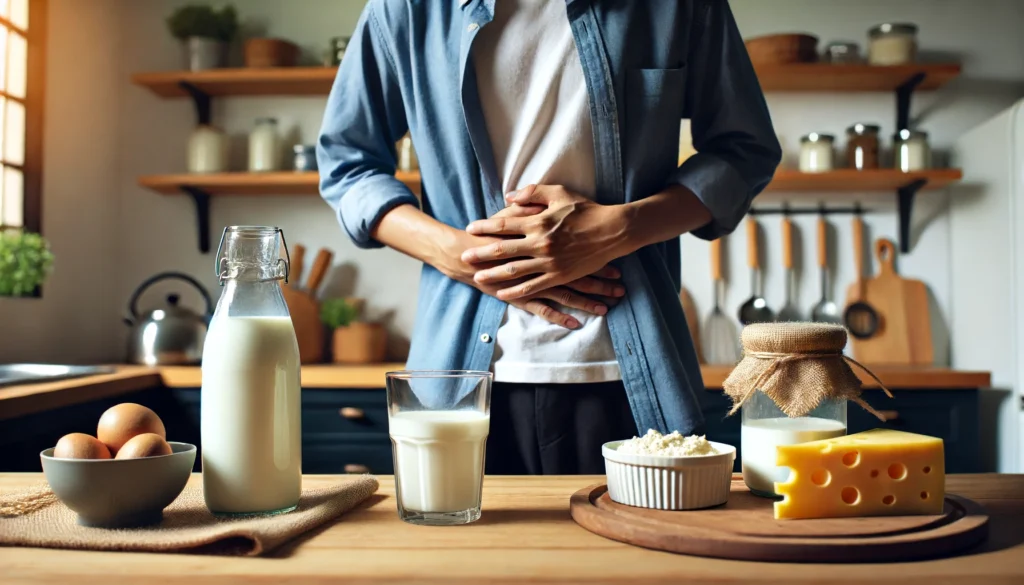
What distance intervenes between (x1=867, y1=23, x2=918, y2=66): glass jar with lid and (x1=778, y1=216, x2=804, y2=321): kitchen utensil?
1.89ft

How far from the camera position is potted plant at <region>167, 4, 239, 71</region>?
3.01 metres

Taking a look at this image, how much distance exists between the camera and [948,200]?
302 cm

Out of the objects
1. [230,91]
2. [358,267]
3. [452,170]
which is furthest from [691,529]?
[230,91]

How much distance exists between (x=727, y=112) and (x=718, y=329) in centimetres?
192

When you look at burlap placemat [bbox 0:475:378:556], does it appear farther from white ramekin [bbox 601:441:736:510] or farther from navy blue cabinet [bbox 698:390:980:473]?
navy blue cabinet [bbox 698:390:980:473]

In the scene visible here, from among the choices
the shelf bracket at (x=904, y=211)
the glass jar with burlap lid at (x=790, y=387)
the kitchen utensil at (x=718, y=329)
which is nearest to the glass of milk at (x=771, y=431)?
the glass jar with burlap lid at (x=790, y=387)

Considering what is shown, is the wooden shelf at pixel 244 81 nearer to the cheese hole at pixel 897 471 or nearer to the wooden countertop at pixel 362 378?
the wooden countertop at pixel 362 378

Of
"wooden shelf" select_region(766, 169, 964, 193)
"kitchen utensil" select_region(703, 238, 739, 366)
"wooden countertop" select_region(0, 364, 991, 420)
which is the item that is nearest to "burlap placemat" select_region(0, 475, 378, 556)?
"wooden countertop" select_region(0, 364, 991, 420)

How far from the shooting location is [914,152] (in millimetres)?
2832

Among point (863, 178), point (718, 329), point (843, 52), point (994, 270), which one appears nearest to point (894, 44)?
point (843, 52)

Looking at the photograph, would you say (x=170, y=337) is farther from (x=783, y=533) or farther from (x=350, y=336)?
(x=783, y=533)

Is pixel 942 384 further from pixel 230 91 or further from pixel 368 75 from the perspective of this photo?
pixel 230 91

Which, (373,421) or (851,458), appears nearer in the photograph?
(851,458)

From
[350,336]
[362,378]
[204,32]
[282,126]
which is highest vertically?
[204,32]
